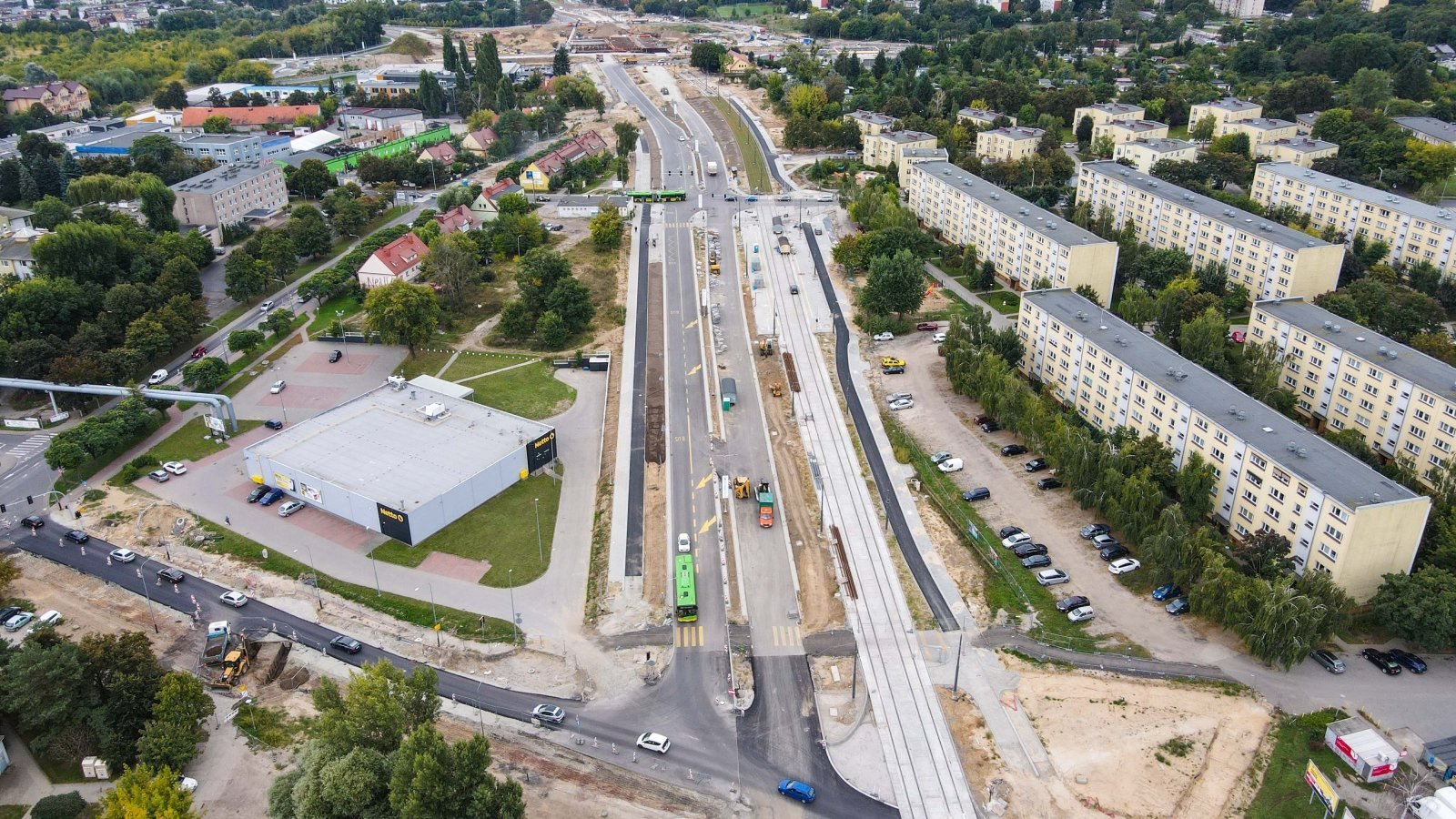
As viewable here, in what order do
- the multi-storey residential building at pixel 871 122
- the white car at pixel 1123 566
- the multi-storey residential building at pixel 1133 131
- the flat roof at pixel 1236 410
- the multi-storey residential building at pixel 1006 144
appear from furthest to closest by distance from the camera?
1. the multi-storey residential building at pixel 871 122
2. the multi-storey residential building at pixel 1006 144
3. the multi-storey residential building at pixel 1133 131
4. the white car at pixel 1123 566
5. the flat roof at pixel 1236 410

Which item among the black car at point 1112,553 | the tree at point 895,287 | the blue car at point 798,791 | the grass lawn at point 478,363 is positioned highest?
the tree at point 895,287

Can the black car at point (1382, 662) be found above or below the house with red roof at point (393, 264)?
below

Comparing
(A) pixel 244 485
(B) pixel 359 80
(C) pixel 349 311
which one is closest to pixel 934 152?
(C) pixel 349 311

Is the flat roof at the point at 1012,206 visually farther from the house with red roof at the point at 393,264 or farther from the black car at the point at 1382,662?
the house with red roof at the point at 393,264

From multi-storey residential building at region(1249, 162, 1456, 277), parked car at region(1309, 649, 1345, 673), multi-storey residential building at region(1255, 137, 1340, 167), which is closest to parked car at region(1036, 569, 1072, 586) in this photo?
parked car at region(1309, 649, 1345, 673)

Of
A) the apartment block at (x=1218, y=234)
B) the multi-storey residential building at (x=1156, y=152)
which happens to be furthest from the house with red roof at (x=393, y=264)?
the multi-storey residential building at (x=1156, y=152)

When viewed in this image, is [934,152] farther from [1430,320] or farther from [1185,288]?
[1430,320]

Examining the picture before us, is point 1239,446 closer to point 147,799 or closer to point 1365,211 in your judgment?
point 147,799
